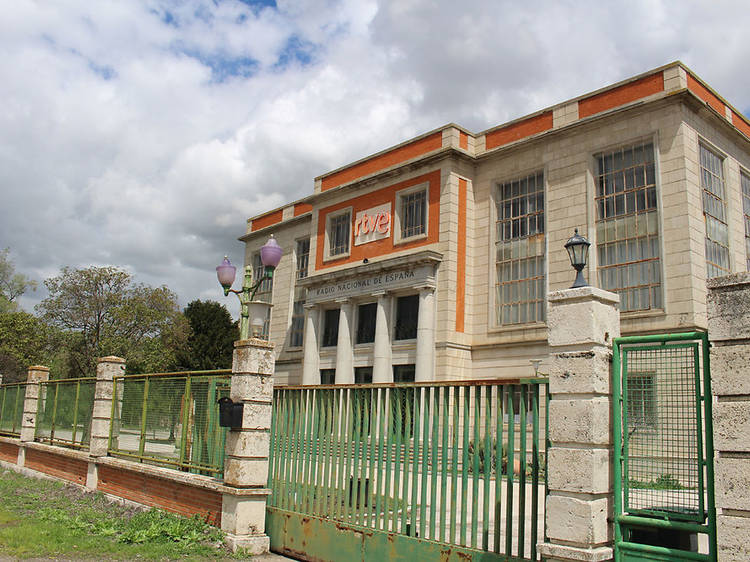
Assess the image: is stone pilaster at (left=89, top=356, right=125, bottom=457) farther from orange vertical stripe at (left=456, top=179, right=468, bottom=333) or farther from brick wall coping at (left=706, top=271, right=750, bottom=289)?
orange vertical stripe at (left=456, top=179, right=468, bottom=333)

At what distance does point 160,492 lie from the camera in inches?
417

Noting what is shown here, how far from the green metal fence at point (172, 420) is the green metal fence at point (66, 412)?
1.68m

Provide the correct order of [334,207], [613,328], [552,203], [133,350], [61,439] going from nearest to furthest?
1. [613,328]
2. [61,439]
3. [552,203]
4. [334,207]
5. [133,350]

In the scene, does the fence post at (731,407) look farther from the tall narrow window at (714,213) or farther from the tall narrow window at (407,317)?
the tall narrow window at (407,317)

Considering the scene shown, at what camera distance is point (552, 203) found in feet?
70.3

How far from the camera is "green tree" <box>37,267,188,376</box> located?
29.9 m

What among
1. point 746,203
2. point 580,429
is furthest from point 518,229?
point 580,429

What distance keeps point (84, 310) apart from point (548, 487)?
28.4 m

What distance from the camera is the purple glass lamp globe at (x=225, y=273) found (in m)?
11.6

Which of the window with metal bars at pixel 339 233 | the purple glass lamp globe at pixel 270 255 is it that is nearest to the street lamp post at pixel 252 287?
the purple glass lamp globe at pixel 270 255

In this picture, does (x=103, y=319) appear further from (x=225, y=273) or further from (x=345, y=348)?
(x=225, y=273)

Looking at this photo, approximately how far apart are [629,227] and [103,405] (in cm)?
1492

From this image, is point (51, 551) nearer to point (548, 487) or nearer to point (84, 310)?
point (548, 487)

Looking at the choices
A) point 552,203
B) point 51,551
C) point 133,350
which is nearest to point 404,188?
point 552,203
